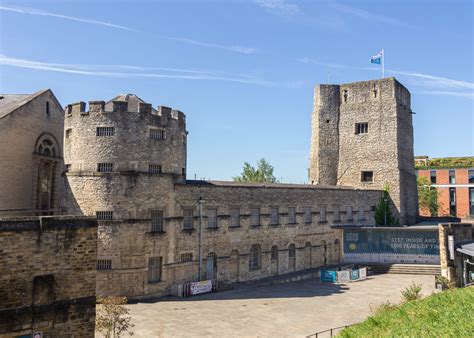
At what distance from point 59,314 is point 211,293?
593 inches

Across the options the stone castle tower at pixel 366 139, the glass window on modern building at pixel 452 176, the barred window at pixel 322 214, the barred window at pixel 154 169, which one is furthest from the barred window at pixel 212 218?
the glass window on modern building at pixel 452 176

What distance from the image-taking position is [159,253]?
2736 centimetres

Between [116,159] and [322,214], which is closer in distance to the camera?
[116,159]

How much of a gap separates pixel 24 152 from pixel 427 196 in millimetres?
56595

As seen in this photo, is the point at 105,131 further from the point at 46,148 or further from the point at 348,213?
the point at 348,213

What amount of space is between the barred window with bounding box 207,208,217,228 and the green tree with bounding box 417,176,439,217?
44906 mm

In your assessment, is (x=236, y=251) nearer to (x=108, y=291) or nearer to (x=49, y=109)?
(x=108, y=291)

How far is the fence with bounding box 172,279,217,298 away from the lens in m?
27.2

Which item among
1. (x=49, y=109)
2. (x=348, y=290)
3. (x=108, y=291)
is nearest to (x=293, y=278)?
(x=348, y=290)

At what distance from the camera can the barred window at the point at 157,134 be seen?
92.4 ft

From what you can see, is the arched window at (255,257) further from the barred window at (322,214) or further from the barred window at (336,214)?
the barred window at (336,214)

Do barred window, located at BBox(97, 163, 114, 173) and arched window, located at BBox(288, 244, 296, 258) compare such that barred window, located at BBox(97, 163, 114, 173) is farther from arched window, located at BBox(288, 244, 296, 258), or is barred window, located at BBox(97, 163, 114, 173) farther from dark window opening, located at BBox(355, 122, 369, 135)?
dark window opening, located at BBox(355, 122, 369, 135)

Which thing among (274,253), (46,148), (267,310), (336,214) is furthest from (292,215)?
(46,148)

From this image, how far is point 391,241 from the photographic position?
3831cm
